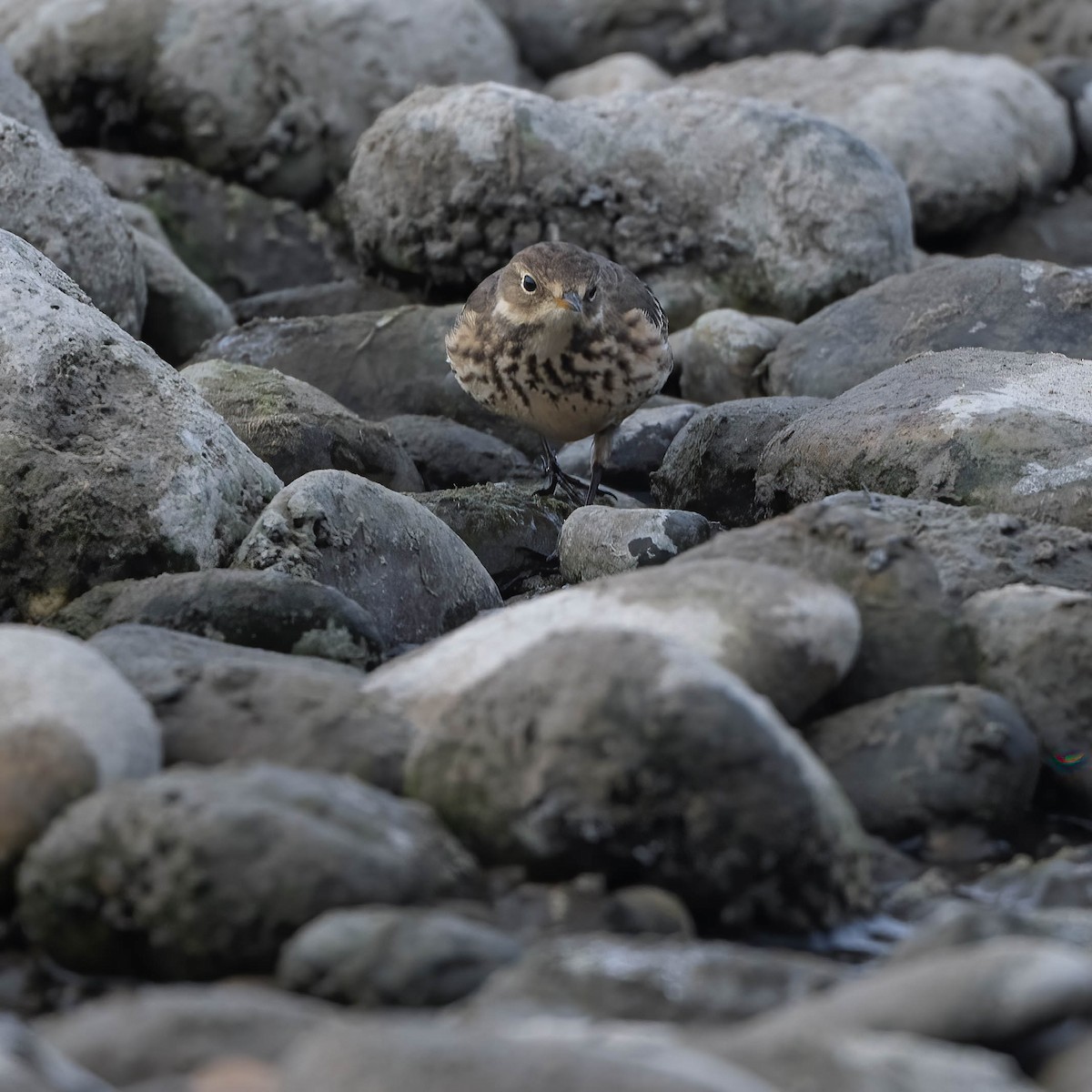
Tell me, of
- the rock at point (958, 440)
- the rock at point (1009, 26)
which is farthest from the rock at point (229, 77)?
the rock at point (958, 440)

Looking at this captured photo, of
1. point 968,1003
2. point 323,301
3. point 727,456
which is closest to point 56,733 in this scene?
point 968,1003

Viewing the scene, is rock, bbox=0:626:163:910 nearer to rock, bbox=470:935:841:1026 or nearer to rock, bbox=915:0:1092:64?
rock, bbox=470:935:841:1026

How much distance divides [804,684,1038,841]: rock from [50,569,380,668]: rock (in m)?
1.73

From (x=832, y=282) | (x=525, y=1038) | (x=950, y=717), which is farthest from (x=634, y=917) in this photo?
(x=832, y=282)

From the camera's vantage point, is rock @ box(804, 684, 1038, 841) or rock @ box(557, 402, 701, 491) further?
rock @ box(557, 402, 701, 491)

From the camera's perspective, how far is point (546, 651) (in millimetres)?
4020

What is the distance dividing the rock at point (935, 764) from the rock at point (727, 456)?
3.30 metres

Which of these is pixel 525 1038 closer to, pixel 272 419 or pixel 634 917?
pixel 634 917

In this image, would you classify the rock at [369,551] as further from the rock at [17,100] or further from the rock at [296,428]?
the rock at [17,100]

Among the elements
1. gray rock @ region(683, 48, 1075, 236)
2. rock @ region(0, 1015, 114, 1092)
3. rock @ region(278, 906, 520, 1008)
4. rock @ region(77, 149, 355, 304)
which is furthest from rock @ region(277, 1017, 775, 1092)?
gray rock @ region(683, 48, 1075, 236)

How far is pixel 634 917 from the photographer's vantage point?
3.62 meters

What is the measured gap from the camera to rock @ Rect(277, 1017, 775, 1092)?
8.38 feet

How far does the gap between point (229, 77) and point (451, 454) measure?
573 cm

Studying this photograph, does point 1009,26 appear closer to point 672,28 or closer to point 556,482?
point 672,28
